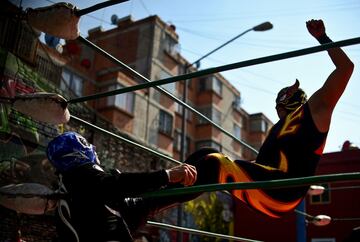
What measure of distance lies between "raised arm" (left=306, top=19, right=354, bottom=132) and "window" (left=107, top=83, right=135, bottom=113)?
16.5 meters

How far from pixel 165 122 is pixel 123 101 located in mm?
3544

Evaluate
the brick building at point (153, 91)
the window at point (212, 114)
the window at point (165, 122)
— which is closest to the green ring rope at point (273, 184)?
the brick building at point (153, 91)

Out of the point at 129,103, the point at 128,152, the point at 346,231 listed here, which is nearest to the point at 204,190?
the point at 128,152

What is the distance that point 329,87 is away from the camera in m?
2.90

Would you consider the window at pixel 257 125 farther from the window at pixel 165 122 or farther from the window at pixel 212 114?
the window at pixel 165 122

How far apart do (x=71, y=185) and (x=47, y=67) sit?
36.6 feet

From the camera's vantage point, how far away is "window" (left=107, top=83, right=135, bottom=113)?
19.1m

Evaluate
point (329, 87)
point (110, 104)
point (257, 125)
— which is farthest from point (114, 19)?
point (329, 87)

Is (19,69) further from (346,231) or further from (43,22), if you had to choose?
(346,231)

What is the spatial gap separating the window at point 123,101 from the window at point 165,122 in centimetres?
242

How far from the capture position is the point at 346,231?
17484 millimetres

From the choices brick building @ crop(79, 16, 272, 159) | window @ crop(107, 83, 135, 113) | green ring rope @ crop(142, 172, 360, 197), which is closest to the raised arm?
green ring rope @ crop(142, 172, 360, 197)

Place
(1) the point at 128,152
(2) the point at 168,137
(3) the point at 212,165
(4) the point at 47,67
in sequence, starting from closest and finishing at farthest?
(3) the point at 212,165
(4) the point at 47,67
(1) the point at 128,152
(2) the point at 168,137

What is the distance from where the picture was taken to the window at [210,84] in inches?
1069
